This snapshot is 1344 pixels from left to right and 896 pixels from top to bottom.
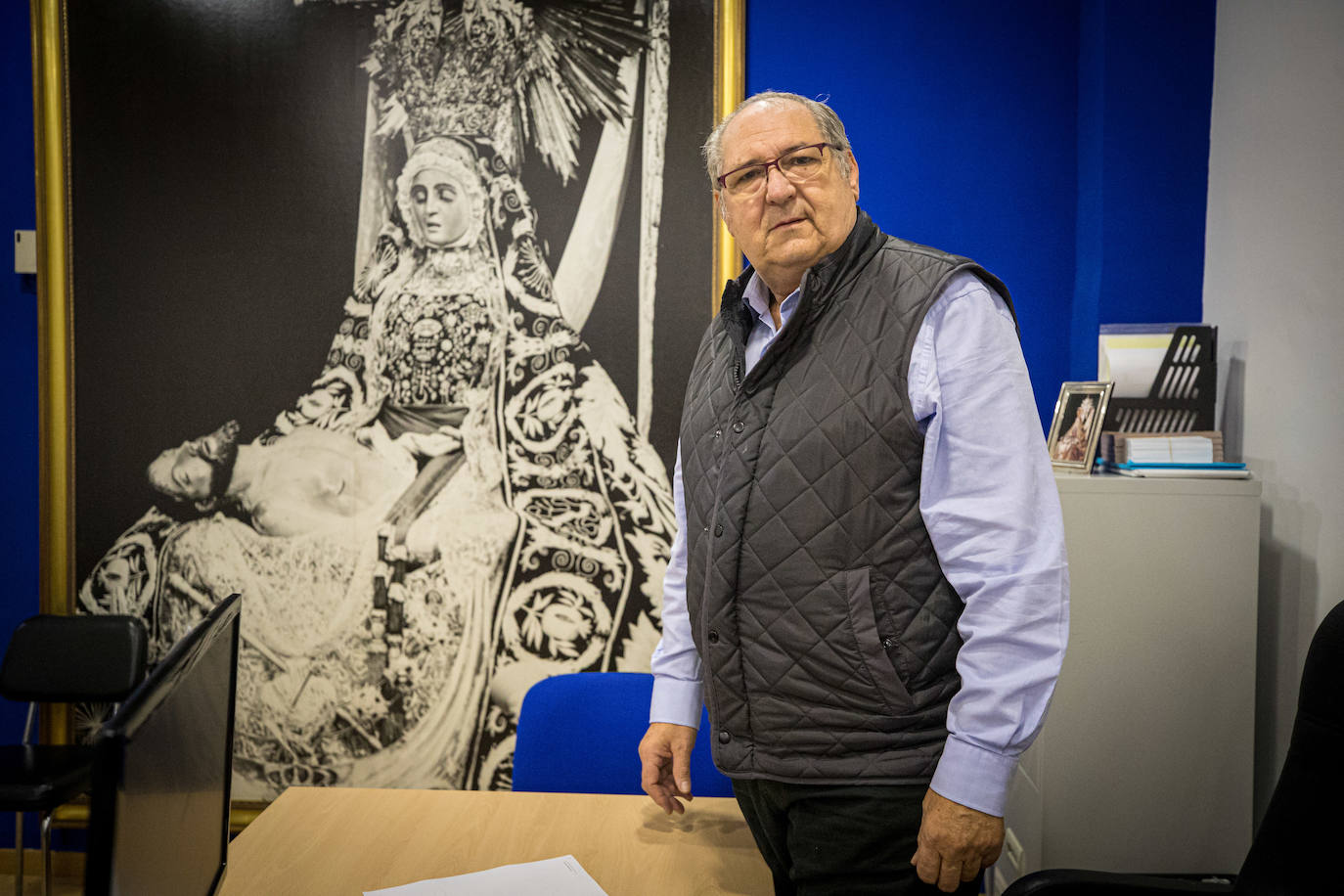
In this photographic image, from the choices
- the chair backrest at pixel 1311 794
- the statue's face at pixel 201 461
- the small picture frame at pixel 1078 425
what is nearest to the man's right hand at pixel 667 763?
the chair backrest at pixel 1311 794

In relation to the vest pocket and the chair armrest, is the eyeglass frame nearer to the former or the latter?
the vest pocket

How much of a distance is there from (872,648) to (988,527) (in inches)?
8.3

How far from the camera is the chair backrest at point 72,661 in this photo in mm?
2508

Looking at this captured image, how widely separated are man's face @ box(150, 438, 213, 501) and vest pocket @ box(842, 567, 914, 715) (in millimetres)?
2225

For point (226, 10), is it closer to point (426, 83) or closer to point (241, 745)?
point (426, 83)

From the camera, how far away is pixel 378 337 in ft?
8.53

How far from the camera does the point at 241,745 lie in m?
2.63

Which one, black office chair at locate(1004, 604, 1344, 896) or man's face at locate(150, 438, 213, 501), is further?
man's face at locate(150, 438, 213, 501)

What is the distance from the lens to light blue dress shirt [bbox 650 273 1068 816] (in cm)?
104

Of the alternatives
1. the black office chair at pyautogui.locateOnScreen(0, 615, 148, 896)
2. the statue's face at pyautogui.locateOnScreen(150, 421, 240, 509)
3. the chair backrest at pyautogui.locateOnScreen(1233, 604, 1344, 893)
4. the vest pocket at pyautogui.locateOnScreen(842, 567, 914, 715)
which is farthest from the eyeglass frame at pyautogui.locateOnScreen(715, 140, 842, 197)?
the black office chair at pyautogui.locateOnScreen(0, 615, 148, 896)

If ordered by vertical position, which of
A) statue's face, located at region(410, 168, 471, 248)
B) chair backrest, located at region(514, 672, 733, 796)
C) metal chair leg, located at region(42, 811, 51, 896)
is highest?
statue's face, located at region(410, 168, 471, 248)

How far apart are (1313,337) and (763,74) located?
1553 mm

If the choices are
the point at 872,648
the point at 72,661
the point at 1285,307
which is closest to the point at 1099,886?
the point at 872,648

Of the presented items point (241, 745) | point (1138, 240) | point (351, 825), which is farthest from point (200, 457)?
point (1138, 240)
